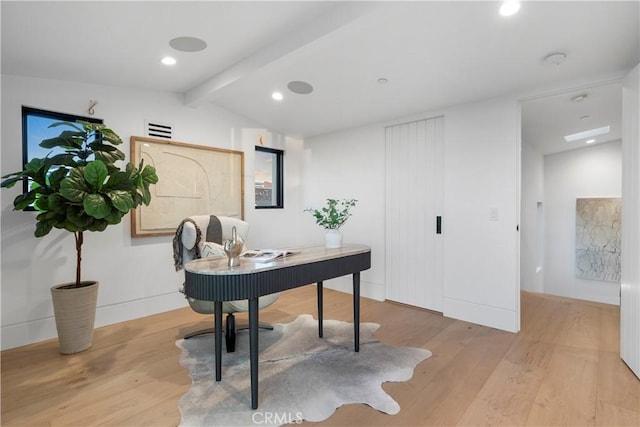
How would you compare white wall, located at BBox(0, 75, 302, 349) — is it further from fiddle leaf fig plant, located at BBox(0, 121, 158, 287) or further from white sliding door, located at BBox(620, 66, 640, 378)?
white sliding door, located at BBox(620, 66, 640, 378)

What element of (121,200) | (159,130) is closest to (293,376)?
(121,200)

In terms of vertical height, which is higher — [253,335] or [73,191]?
[73,191]

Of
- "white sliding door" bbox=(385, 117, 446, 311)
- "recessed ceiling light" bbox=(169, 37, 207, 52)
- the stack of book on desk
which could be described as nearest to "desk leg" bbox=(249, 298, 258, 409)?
the stack of book on desk

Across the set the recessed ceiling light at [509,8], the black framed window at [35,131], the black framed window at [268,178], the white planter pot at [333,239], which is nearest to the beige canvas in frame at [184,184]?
the black framed window at [268,178]

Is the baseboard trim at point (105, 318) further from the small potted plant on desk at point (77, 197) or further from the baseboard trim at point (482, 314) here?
the baseboard trim at point (482, 314)

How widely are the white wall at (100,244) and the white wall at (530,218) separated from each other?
169 inches

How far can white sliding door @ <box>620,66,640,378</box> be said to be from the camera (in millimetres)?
2191

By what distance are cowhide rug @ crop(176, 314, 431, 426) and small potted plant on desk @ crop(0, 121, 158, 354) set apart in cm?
86

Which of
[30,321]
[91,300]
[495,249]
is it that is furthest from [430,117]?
[30,321]

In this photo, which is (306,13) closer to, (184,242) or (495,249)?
(184,242)

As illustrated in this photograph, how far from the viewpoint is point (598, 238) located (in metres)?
5.36

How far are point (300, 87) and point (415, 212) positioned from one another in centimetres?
196

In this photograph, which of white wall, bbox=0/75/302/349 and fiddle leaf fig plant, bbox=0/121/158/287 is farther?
white wall, bbox=0/75/302/349

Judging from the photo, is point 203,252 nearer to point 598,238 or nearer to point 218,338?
point 218,338
